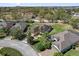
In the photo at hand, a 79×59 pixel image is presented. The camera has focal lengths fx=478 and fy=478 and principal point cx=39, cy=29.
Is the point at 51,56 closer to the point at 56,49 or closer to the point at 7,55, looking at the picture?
the point at 56,49

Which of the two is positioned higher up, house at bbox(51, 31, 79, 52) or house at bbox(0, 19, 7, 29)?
house at bbox(0, 19, 7, 29)

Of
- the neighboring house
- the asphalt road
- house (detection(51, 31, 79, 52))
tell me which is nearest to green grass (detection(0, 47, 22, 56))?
the asphalt road

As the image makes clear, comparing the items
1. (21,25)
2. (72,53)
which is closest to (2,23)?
(21,25)

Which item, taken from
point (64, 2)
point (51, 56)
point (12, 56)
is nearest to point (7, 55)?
point (12, 56)

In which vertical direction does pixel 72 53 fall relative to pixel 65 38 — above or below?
below

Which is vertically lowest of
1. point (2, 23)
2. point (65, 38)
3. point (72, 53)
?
point (72, 53)

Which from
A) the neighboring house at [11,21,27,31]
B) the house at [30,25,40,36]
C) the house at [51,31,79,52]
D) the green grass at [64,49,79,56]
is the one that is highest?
the neighboring house at [11,21,27,31]

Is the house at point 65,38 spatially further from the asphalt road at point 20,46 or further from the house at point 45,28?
the asphalt road at point 20,46

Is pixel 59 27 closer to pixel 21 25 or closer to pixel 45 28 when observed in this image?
pixel 45 28

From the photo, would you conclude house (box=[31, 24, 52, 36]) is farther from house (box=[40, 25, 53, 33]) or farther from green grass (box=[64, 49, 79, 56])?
green grass (box=[64, 49, 79, 56])
